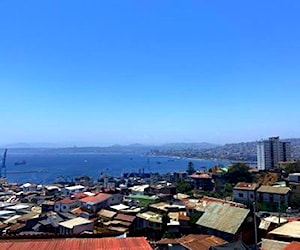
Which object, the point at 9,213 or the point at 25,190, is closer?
the point at 9,213

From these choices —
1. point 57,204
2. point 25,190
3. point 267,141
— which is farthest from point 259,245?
point 267,141

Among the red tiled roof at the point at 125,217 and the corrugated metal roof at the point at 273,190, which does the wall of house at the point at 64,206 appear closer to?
the red tiled roof at the point at 125,217

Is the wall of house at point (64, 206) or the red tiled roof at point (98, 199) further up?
the red tiled roof at point (98, 199)

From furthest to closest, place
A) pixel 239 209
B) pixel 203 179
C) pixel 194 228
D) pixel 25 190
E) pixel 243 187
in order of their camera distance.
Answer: pixel 25 190 → pixel 203 179 → pixel 243 187 → pixel 194 228 → pixel 239 209

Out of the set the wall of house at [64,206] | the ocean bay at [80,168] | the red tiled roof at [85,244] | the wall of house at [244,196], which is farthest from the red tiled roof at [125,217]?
the ocean bay at [80,168]

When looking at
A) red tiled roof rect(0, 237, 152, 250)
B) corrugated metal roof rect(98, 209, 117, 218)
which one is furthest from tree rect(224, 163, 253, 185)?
red tiled roof rect(0, 237, 152, 250)

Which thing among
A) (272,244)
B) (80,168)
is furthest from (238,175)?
(80,168)

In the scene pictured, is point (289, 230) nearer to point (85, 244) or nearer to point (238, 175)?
point (85, 244)

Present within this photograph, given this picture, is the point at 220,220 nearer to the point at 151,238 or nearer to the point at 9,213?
the point at 151,238
